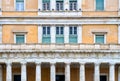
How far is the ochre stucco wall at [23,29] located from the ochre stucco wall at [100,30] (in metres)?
5.78

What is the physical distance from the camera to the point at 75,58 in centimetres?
5759

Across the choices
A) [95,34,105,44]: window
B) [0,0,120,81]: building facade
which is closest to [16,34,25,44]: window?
[0,0,120,81]: building facade

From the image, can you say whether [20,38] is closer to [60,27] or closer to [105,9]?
[60,27]

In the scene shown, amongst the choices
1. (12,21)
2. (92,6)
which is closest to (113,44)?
(92,6)

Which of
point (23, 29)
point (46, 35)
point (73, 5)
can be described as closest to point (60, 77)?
point (46, 35)

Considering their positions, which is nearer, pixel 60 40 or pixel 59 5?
pixel 60 40

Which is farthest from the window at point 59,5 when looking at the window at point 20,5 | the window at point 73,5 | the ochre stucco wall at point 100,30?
the window at point 20,5

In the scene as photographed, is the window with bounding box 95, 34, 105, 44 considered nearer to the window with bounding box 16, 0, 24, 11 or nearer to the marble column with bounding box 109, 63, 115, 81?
the marble column with bounding box 109, 63, 115, 81

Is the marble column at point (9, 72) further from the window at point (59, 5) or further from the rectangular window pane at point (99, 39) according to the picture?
the rectangular window pane at point (99, 39)

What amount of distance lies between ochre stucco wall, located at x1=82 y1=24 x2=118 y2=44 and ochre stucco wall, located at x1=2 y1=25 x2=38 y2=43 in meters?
5.78

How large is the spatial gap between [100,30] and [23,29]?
908 centimetres

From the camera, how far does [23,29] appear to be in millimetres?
62375

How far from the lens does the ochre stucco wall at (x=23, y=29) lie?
62.2 metres

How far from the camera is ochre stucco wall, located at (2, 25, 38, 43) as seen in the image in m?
62.2
